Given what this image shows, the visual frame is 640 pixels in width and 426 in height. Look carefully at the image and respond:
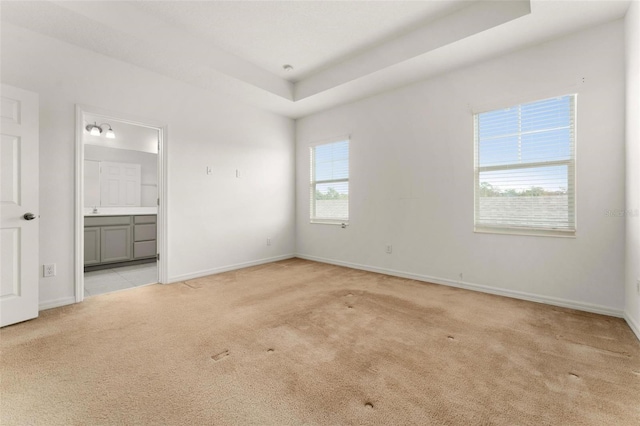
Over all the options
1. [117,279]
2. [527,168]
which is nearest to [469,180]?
[527,168]

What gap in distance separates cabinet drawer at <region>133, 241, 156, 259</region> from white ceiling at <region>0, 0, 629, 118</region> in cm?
301

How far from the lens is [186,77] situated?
12.0ft

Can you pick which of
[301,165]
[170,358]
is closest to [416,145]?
[301,165]

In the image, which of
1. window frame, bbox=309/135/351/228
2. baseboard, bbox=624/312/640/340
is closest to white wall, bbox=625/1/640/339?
baseboard, bbox=624/312/640/340

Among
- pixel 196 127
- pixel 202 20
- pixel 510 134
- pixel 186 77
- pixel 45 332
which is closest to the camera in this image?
pixel 45 332

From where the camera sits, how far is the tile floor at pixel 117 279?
3490 mm

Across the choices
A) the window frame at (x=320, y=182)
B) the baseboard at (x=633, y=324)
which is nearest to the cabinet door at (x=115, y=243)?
the window frame at (x=320, y=182)

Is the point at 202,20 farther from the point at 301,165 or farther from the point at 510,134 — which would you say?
the point at 510,134

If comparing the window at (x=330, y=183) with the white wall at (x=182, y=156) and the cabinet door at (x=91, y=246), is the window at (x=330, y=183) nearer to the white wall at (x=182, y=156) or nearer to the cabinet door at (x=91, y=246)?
the white wall at (x=182, y=156)

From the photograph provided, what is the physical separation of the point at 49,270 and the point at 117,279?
3.95ft

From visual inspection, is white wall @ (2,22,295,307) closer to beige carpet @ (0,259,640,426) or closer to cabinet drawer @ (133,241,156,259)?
beige carpet @ (0,259,640,426)

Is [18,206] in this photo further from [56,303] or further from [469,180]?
[469,180]

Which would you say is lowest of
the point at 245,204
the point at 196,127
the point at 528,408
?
the point at 528,408

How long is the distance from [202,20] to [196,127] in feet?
4.72
